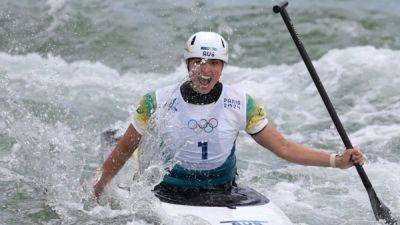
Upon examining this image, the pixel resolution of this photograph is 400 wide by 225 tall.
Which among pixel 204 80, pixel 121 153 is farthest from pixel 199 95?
pixel 121 153

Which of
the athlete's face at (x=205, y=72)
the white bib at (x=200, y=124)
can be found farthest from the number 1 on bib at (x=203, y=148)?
the athlete's face at (x=205, y=72)

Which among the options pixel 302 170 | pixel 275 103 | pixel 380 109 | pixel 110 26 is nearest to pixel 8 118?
pixel 302 170

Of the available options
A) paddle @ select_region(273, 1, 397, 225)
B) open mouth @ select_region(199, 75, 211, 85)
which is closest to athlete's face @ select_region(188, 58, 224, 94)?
open mouth @ select_region(199, 75, 211, 85)

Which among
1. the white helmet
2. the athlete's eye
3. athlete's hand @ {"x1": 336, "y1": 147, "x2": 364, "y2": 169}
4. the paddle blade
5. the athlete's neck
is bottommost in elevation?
the paddle blade

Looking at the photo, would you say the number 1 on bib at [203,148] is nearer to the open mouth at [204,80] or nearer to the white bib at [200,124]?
the white bib at [200,124]

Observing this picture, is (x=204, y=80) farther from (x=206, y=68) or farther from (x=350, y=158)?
(x=350, y=158)

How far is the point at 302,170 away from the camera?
28.1ft

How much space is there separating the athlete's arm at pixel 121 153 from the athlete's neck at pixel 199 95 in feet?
1.47

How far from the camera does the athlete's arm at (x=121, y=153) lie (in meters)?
5.78

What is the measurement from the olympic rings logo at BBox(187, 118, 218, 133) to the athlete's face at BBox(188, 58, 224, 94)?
0.24m

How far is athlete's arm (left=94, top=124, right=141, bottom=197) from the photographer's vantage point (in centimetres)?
578

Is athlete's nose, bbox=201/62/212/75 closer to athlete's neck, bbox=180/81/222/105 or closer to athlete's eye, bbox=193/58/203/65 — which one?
athlete's eye, bbox=193/58/203/65

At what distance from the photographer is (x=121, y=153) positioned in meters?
5.81

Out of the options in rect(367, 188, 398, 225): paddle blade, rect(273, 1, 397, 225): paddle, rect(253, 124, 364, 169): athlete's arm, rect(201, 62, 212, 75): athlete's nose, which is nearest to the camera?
rect(201, 62, 212, 75): athlete's nose
